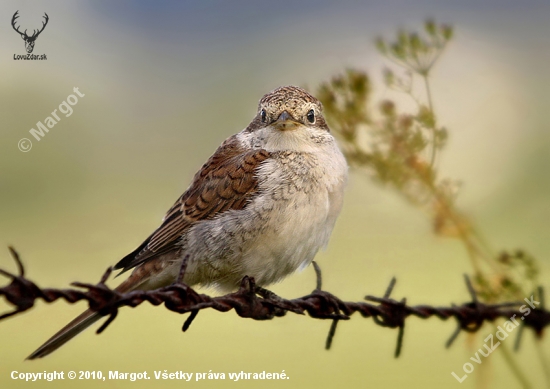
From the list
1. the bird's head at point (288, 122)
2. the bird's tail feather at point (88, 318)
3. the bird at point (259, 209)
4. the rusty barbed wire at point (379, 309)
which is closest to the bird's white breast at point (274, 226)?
the bird at point (259, 209)

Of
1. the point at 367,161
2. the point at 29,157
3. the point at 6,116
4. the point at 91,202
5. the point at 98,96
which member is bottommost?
the point at 367,161

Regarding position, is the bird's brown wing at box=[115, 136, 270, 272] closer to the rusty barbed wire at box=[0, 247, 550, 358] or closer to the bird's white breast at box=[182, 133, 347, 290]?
the bird's white breast at box=[182, 133, 347, 290]

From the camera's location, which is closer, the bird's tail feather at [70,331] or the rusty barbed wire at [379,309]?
the rusty barbed wire at [379,309]

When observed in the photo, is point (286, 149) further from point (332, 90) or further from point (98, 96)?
point (98, 96)

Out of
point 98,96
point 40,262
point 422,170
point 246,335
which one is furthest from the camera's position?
point 98,96

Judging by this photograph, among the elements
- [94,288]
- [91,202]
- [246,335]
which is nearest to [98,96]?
[91,202]

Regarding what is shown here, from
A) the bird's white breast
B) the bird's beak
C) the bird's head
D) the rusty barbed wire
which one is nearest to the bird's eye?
the bird's head

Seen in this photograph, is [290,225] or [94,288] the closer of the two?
[94,288]

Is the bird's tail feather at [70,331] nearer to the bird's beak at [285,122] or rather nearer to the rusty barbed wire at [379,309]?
the rusty barbed wire at [379,309]
